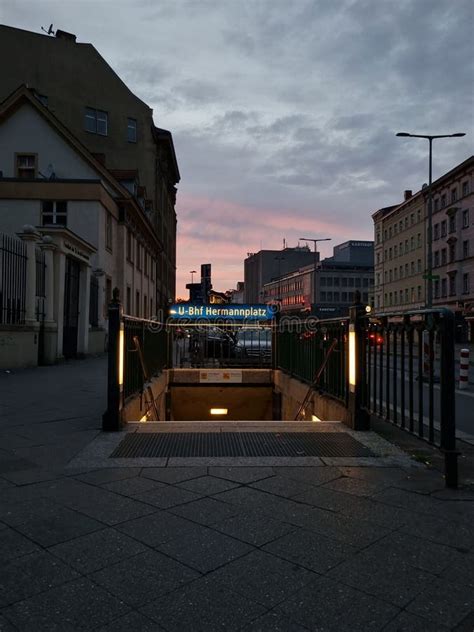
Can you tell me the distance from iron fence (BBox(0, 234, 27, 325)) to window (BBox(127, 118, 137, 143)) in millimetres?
27509

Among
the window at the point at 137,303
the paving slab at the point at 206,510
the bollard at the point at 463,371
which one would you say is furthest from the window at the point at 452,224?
the paving slab at the point at 206,510

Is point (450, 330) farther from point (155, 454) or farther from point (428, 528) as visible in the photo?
point (155, 454)

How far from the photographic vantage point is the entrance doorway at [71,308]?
1817 centimetres

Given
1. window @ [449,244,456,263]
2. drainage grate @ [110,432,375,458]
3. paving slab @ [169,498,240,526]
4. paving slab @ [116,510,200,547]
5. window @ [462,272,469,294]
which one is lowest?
paving slab @ [116,510,200,547]

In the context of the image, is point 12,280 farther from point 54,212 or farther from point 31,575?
point 31,575

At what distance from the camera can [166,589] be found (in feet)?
8.45

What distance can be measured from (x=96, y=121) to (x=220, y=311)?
27945 mm

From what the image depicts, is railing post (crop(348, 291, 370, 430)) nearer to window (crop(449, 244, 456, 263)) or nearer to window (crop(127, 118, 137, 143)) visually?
window (crop(127, 118, 137, 143))

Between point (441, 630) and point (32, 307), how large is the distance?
1423 centimetres

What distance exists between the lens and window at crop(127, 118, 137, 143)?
39750mm

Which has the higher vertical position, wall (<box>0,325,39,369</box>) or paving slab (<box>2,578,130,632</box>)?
wall (<box>0,325,39,369</box>)

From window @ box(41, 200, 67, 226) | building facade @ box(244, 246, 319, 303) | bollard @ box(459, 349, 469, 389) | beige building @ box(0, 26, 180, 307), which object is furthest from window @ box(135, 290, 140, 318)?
building facade @ box(244, 246, 319, 303)

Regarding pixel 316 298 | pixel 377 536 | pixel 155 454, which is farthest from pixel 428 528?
pixel 316 298

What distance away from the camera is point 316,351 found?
9203mm
